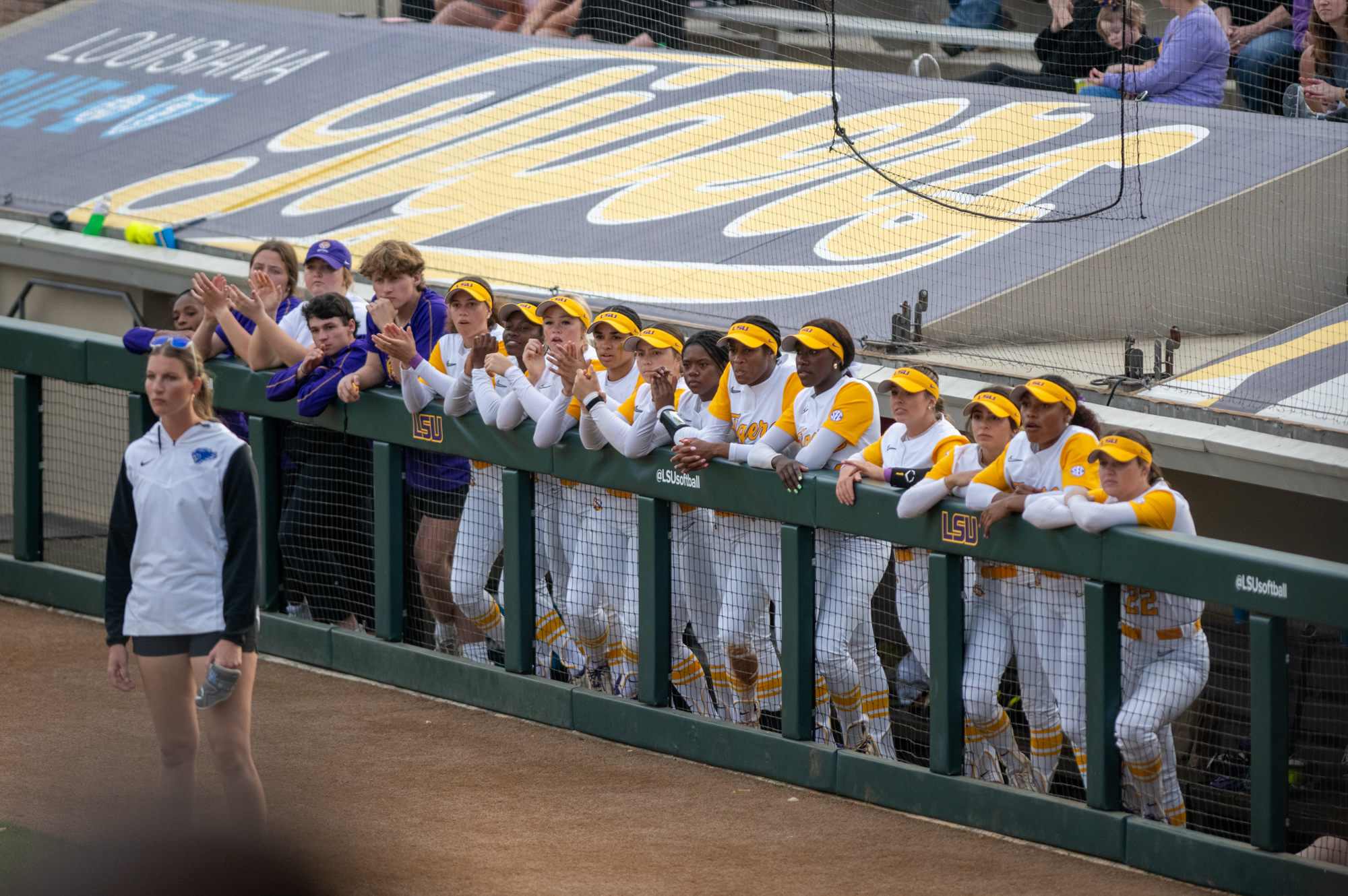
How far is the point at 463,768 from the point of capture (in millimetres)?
5703

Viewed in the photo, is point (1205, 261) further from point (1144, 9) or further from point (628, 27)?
point (628, 27)

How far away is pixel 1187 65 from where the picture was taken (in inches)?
358

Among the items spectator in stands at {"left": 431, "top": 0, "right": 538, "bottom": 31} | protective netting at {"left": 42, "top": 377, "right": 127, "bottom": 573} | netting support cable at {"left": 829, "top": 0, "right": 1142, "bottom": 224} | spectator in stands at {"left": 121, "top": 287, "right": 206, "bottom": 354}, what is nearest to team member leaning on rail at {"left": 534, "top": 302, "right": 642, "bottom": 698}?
spectator in stands at {"left": 121, "top": 287, "right": 206, "bottom": 354}

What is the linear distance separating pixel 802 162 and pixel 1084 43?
1800 mm

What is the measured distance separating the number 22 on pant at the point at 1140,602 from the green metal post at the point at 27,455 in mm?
5178

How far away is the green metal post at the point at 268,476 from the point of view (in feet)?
22.9

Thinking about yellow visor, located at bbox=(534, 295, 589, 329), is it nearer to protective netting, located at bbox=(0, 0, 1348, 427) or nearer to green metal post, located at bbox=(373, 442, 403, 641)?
green metal post, located at bbox=(373, 442, 403, 641)

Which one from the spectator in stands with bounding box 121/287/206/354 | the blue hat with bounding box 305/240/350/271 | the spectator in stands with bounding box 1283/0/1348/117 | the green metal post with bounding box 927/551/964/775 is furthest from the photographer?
the spectator in stands with bounding box 1283/0/1348/117

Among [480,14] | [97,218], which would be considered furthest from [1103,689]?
[480,14]

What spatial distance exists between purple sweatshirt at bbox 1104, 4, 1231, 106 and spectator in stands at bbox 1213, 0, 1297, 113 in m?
0.12

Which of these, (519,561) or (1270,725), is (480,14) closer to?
(519,561)

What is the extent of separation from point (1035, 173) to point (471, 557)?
4094 millimetres

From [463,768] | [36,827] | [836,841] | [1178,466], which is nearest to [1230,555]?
[836,841]

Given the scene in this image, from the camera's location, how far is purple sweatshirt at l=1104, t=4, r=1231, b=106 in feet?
29.3
